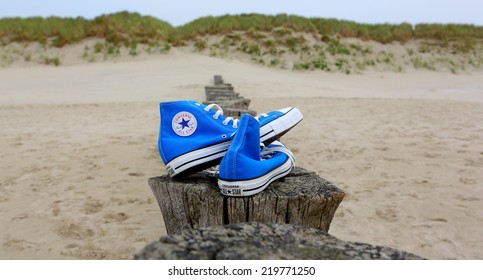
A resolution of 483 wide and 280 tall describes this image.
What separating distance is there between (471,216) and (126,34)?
57.4 feet

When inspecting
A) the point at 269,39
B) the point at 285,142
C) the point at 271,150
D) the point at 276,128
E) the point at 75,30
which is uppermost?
the point at 75,30

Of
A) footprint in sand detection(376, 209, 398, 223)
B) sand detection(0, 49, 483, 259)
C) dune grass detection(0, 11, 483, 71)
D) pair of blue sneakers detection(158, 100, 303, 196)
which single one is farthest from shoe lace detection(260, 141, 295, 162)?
dune grass detection(0, 11, 483, 71)

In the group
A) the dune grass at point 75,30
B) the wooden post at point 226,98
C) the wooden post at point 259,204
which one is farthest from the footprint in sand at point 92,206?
the dune grass at point 75,30

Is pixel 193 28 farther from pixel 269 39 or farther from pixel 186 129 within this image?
pixel 186 129

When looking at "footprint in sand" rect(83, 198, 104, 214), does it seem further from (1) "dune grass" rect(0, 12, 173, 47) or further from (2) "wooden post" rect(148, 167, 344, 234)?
(1) "dune grass" rect(0, 12, 173, 47)

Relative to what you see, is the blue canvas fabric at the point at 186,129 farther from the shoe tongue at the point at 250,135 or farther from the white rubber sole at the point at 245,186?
the white rubber sole at the point at 245,186

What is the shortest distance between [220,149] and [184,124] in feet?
0.77

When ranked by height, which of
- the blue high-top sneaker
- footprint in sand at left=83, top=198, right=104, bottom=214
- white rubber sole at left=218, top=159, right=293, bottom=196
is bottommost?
footprint in sand at left=83, top=198, right=104, bottom=214

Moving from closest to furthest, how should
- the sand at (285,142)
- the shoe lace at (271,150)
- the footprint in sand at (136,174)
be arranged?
the shoe lace at (271,150), the sand at (285,142), the footprint in sand at (136,174)

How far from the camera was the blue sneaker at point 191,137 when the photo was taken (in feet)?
7.77

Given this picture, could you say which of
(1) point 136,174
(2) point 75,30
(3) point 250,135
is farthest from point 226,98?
(2) point 75,30

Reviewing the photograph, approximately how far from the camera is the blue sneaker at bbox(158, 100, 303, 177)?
2367mm

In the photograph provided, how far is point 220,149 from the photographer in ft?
7.92

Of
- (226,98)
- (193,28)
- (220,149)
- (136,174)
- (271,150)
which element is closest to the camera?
(220,149)
